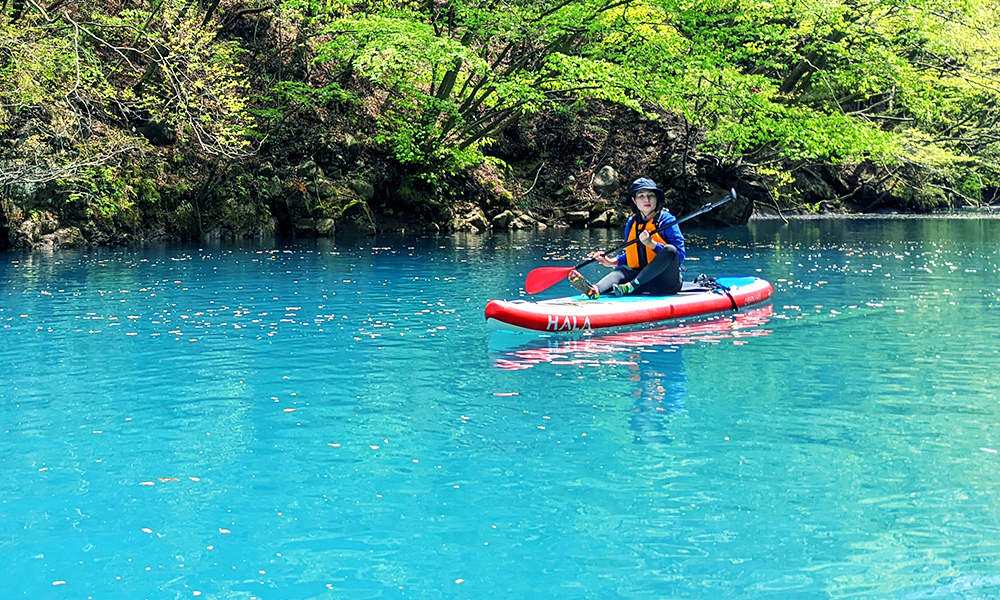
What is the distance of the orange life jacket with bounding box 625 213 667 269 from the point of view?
11367 mm

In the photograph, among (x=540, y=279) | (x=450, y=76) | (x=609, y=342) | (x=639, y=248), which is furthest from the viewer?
(x=450, y=76)

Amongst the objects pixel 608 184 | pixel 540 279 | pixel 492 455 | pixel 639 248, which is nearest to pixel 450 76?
pixel 608 184

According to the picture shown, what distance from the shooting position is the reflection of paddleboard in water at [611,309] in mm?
10156

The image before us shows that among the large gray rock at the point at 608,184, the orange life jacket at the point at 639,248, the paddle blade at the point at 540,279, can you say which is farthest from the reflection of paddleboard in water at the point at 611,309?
the large gray rock at the point at 608,184

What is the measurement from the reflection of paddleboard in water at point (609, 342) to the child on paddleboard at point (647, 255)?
2.20ft

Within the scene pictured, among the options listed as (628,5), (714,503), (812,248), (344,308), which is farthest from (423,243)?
(714,503)

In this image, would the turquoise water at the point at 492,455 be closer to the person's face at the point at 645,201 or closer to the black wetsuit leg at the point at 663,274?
the black wetsuit leg at the point at 663,274

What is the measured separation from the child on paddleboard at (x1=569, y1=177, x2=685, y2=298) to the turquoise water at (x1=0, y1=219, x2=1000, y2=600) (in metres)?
0.85

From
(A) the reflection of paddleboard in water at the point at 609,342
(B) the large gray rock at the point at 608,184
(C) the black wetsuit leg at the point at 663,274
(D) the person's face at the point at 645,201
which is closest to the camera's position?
(A) the reflection of paddleboard in water at the point at 609,342

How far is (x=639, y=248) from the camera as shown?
456 inches

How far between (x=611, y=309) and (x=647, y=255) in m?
1.33

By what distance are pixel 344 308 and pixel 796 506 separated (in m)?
8.14

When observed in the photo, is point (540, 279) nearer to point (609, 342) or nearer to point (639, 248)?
point (639, 248)

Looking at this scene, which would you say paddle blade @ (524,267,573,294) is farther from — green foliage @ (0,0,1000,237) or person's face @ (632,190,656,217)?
green foliage @ (0,0,1000,237)
